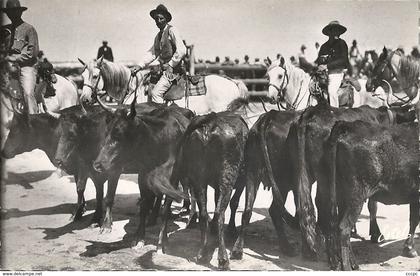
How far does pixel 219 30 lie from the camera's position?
8383 mm

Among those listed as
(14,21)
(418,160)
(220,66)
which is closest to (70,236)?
(14,21)

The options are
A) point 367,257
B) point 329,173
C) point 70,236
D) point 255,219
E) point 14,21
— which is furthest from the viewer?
point 255,219

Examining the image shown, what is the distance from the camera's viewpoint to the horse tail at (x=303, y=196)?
5.84 m

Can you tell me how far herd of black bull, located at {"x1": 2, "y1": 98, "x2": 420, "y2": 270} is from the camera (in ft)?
18.6

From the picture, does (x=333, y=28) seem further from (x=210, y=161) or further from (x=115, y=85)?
(x=115, y=85)

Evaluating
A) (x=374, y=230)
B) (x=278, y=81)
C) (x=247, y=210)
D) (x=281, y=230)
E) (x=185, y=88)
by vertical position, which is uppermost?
(x=278, y=81)

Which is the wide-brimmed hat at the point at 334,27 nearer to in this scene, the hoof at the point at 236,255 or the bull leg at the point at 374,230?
the bull leg at the point at 374,230

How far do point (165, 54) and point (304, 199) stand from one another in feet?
13.3

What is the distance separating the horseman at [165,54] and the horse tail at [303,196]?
10.6ft

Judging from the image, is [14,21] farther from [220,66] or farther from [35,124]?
[220,66]

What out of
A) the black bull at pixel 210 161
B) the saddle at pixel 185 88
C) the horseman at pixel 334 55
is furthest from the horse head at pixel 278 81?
the black bull at pixel 210 161

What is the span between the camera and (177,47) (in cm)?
860

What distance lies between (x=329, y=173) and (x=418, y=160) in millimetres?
1150

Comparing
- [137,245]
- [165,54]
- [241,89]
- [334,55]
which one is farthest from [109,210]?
[241,89]
